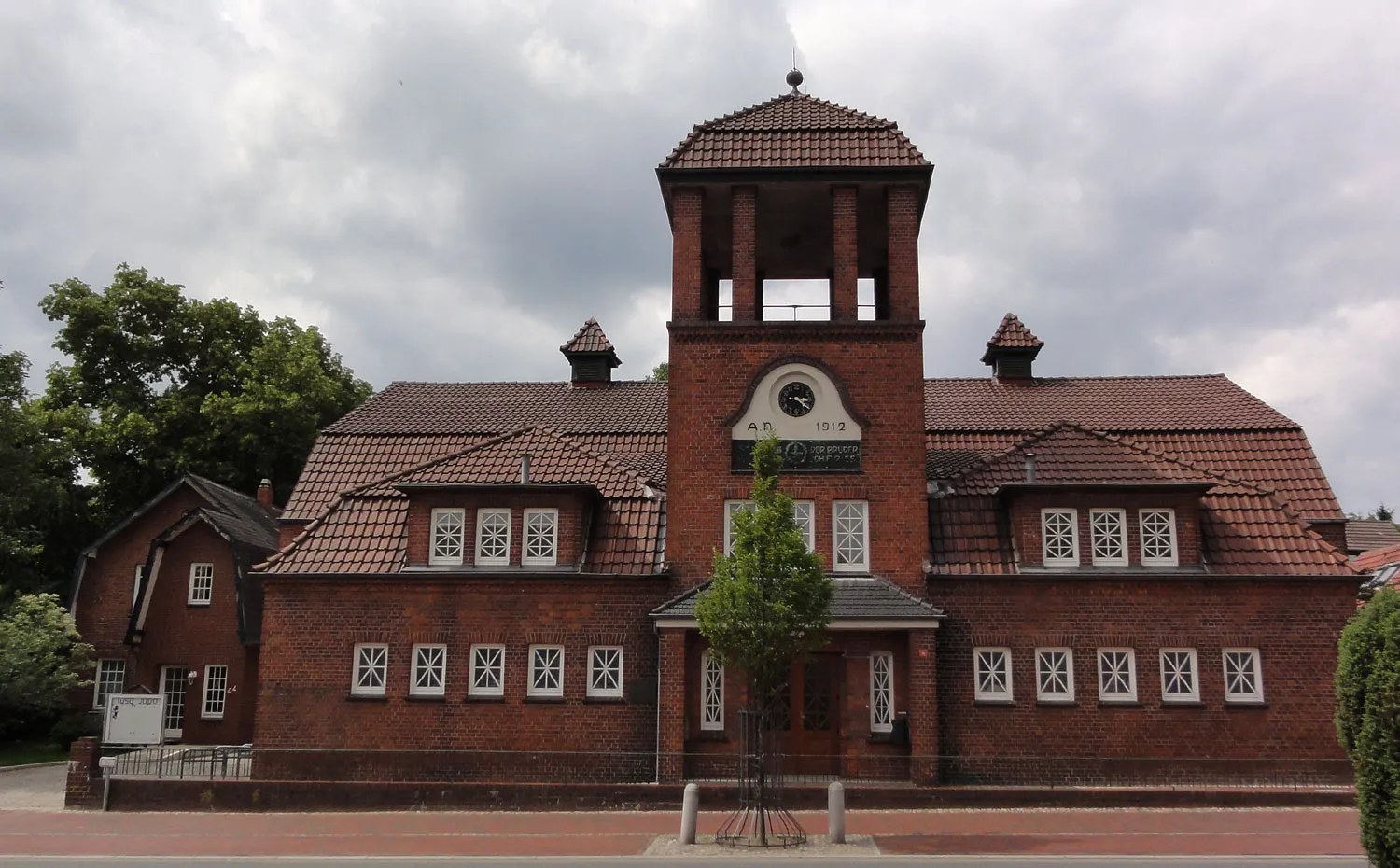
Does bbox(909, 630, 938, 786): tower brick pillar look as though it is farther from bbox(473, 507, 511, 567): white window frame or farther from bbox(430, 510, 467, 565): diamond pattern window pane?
bbox(430, 510, 467, 565): diamond pattern window pane

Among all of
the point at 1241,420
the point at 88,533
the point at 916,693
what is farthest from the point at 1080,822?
Answer: the point at 88,533

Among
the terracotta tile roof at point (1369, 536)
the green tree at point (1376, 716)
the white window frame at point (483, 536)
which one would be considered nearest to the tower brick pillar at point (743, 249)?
the white window frame at point (483, 536)

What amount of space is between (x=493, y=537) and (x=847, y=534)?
7380 mm

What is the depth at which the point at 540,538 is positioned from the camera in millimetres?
22406

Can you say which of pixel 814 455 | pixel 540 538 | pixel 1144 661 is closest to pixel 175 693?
pixel 540 538

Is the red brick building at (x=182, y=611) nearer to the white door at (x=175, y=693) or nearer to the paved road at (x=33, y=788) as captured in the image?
the white door at (x=175, y=693)

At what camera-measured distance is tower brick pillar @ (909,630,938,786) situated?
66.4ft

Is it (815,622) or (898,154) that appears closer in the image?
(815,622)

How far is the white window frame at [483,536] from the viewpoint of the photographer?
22.4m

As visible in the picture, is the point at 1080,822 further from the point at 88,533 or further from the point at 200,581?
the point at 88,533

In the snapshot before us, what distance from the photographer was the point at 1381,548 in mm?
38250

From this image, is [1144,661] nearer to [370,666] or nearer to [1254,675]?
[1254,675]

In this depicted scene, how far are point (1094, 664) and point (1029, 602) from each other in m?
1.73

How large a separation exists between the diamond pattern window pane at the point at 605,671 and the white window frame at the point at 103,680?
19.5 m
